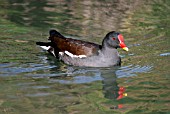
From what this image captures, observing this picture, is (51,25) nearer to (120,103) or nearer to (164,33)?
(164,33)

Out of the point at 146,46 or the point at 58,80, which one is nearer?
the point at 58,80

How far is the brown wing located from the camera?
12203 mm

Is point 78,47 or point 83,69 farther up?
point 78,47

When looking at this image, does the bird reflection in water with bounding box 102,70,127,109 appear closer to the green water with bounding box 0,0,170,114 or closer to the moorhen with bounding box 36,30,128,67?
the green water with bounding box 0,0,170,114

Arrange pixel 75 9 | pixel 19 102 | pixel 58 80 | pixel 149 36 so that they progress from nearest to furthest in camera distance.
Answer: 1. pixel 19 102
2. pixel 58 80
3. pixel 149 36
4. pixel 75 9

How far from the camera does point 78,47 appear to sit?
1232 cm

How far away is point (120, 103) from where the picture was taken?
31.0 feet

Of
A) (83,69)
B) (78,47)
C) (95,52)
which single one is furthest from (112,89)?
(78,47)

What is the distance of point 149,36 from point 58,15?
3.69 m

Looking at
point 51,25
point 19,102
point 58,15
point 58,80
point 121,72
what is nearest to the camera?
point 19,102

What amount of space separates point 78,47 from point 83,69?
0.61 metres

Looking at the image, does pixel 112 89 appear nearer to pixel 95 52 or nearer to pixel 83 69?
pixel 83 69

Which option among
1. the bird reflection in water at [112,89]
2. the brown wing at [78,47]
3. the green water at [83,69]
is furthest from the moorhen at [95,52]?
the bird reflection in water at [112,89]

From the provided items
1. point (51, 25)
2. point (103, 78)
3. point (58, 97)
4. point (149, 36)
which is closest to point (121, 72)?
point (103, 78)
